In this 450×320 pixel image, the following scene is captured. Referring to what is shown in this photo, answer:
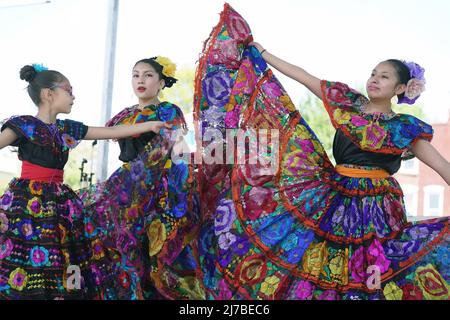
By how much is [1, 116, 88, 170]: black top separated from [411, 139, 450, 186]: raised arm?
136 centimetres

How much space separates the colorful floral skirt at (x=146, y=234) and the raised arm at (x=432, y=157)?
0.87 meters

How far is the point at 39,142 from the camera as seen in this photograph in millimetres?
2379

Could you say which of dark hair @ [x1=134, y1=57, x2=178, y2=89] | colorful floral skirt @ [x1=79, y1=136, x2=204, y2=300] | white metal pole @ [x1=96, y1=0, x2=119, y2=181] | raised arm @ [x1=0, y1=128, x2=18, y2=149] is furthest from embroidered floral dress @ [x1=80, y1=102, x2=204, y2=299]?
white metal pole @ [x1=96, y1=0, x2=119, y2=181]

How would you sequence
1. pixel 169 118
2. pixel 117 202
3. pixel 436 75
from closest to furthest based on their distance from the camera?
pixel 117 202 → pixel 169 118 → pixel 436 75

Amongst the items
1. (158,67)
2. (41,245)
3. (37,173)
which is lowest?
(41,245)

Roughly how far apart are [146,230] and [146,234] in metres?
0.02

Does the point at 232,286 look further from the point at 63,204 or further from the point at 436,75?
the point at 436,75

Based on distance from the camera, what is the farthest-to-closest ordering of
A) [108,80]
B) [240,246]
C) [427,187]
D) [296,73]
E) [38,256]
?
[427,187] < [108,80] < [296,73] < [38,256] < [240,246]

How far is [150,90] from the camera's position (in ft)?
9.08

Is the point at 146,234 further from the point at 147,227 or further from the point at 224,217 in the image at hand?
the point at 224,217

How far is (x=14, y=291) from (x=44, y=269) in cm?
13

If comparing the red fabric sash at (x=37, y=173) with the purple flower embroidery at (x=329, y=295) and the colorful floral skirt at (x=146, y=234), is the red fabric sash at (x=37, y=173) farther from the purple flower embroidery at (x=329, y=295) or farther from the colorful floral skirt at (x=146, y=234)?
the purple flower embroidery at (x=329, y=295)

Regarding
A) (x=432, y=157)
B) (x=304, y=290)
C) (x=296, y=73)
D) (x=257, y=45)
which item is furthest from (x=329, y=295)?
(x=257, y=45)

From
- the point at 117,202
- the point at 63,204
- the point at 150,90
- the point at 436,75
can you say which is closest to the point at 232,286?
the point at 117,202
